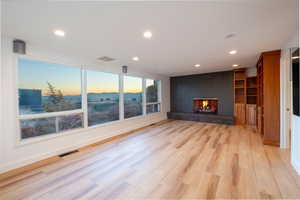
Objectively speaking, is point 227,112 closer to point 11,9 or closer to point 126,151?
point 126,151

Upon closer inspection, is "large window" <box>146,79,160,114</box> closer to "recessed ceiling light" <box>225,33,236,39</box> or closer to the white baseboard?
the white baseboard

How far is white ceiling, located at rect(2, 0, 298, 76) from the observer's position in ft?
5.01

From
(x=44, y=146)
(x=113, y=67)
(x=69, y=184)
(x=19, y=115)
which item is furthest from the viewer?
(x=113, y=67)

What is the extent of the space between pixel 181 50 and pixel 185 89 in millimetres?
4284

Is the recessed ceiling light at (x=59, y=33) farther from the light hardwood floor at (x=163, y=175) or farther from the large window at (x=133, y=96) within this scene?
the large window at (x=133, y=96)

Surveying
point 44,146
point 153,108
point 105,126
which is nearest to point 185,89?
point 153,108

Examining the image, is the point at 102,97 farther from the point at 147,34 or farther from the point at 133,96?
the point at 147,34

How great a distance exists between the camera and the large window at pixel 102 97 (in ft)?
12.6

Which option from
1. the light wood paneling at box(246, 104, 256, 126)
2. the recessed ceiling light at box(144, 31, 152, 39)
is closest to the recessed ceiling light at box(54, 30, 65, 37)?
the recessed ceiling light at box(144, 31, 152, 39)

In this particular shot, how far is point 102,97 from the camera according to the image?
13.9ft

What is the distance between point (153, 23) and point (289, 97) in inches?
139

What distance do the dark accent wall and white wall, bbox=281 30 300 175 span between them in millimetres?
2912

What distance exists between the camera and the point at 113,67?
172 inches

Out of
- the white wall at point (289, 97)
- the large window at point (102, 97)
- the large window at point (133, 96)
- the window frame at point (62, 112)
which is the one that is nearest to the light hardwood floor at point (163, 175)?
the white wall at point (289, 97)
